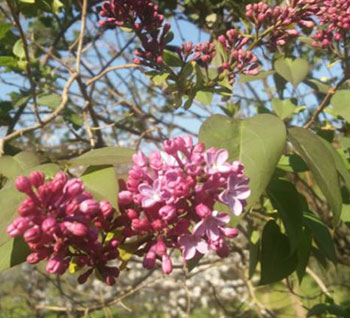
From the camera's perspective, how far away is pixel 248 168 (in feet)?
2.84

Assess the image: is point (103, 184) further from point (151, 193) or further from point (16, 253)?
point (16, 253)

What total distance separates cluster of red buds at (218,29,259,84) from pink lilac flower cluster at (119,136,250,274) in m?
0.55

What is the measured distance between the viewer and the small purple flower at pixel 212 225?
81cm

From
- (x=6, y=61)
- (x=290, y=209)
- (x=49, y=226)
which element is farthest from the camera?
(x=6, y=61)

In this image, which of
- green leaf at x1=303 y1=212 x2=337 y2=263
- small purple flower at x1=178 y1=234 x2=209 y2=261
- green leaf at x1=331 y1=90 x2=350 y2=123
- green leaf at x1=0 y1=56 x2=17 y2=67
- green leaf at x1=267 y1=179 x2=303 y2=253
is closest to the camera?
small purple flower at x1=178 y1=234 x2=209 y2=261

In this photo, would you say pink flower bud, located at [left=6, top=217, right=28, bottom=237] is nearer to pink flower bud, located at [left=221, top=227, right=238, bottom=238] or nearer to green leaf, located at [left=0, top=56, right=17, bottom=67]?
pink flower bud, located at [left=221, top=227, right=238, bottom=238]

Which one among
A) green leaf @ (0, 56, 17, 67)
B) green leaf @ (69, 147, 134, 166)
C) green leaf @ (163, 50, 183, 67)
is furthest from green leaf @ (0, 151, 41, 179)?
green leaf @ (0, 56, 17, 67)

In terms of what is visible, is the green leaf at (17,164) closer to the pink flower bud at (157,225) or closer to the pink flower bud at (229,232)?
the pink flower bud at (157,225)

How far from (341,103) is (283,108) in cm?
44

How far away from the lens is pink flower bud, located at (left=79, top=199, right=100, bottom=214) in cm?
74

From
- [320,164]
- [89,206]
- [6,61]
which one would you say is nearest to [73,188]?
[89,206]

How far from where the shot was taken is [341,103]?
4.77ft

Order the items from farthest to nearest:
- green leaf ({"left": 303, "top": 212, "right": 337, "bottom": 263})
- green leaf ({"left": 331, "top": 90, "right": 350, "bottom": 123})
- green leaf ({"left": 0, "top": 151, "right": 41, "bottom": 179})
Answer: green leaf ({"left": 331, "top": 90, "right": 350, "bottom": 123})
green leaf ({"left": 303, "top": 212, "right": 337, "bottom": 263})
green leaf ({"left": 0, "top": 151, "right": 41, "bottom": 179})

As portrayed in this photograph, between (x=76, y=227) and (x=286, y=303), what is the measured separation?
2.93 metres
